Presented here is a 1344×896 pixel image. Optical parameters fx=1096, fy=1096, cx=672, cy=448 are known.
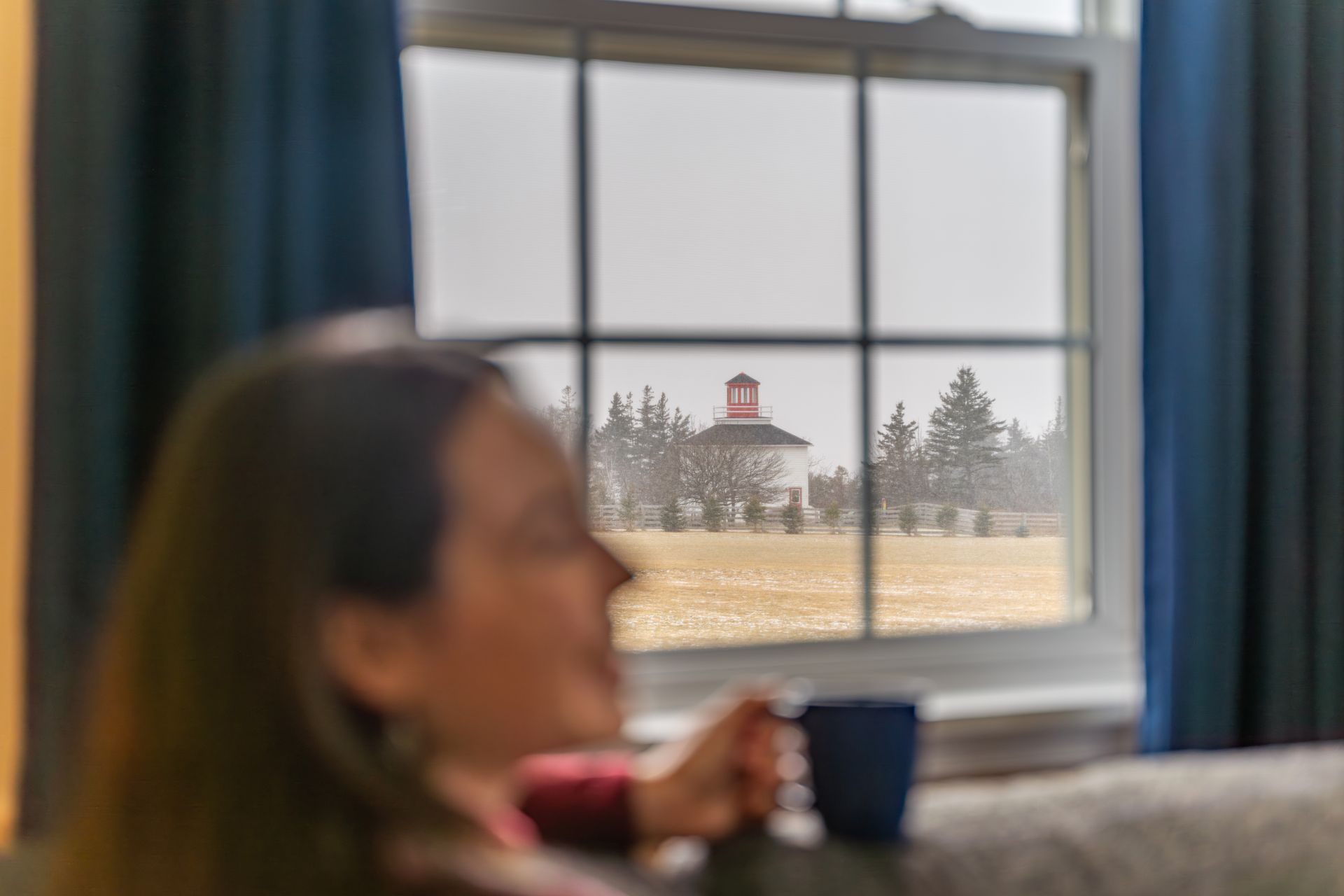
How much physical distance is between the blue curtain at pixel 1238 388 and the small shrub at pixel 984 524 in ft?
0.85

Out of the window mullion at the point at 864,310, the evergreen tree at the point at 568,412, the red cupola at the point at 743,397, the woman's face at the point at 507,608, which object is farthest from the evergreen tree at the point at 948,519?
the woman's face at the point at 507,608

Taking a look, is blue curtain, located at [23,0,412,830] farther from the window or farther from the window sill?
the window sill

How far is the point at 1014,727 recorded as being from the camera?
1512mm

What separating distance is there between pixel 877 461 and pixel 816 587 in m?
0.21

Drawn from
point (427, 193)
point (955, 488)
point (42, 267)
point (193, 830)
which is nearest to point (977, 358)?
point (955, 488)

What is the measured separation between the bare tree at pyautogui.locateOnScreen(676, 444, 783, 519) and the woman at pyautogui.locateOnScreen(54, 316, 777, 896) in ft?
3.13

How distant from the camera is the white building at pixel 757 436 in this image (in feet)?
5.21

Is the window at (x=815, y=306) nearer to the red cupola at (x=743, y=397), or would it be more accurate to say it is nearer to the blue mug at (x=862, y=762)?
the red cupola at (x=743, y=397)

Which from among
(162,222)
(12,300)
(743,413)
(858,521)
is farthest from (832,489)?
(12,300)

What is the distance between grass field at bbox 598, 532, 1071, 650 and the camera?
1.57 meters

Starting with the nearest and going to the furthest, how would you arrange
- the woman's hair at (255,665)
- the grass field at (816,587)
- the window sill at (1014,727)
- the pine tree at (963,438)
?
the woman's hair at (255,665) < the window sill at (1014,727) < the grass field at (816,587) < the pine tree at (963,438)

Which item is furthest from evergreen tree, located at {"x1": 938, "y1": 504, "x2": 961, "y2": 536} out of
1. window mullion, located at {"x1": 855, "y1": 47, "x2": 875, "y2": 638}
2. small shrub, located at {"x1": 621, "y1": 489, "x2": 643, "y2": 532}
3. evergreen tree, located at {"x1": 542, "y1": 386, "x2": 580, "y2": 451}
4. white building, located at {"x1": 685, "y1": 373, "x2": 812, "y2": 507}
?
evergreen tree, located at {"x1": 542, "y1": 386, "x2": 580, "y2": 451}

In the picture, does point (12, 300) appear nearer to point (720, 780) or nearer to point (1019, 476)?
point (720, 780)

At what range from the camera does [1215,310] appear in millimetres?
1494
